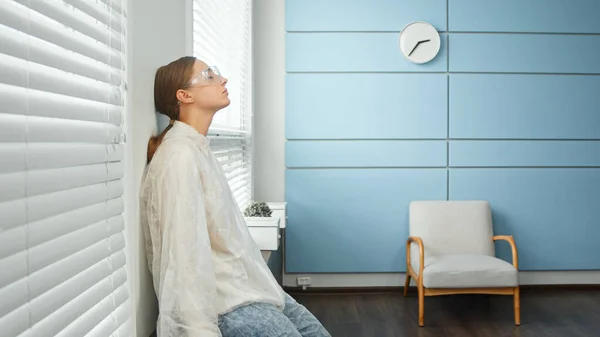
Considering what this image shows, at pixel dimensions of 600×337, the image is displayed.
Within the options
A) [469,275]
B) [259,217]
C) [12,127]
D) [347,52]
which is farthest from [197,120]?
[347,52]

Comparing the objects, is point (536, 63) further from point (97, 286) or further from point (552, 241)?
point (97, 286)

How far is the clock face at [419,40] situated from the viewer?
4.52 metres

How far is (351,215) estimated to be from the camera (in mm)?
4621

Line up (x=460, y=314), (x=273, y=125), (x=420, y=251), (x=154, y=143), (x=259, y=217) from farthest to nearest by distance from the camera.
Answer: (x=273, y=125) < (x=460, y=314) < (x=420, y=251) < (x=259, y=217) < (x=154, y=143)

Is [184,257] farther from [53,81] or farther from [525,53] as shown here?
[525,53]

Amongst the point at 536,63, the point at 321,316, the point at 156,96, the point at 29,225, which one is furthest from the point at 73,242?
the point at 536,63

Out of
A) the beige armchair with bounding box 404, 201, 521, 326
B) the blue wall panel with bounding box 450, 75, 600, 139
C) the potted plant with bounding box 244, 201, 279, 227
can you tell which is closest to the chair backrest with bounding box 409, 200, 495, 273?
the beige armchair with bounding box 404, 201, 521, 326

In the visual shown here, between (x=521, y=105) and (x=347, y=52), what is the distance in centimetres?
150

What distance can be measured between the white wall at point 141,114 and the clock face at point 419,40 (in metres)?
2.87

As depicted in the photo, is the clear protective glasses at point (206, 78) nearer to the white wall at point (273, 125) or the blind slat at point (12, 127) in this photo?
the blind slat at point (12, 127)

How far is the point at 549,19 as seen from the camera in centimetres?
461

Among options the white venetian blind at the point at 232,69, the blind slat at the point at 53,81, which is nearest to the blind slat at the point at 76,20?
the blind slat at the point at 53,81

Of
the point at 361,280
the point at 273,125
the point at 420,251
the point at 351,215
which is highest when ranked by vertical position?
the point at 273,125

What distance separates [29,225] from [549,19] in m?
4.58
